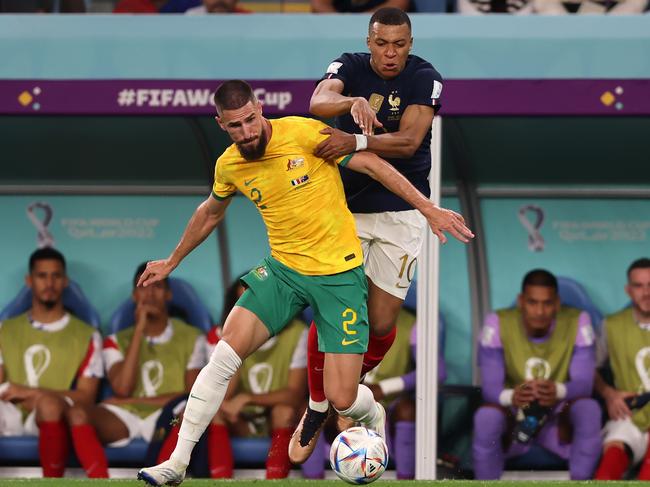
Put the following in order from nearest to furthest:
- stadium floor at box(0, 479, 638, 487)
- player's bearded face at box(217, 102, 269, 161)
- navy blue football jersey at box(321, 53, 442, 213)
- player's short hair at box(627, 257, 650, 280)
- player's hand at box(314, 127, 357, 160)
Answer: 1. player's bearded face at box(217, 102, 269, 161)
2. player's hand at box(314, 127, 357, 160)
3. navy blue football jersey at box(321, 53, 442, 213)
4. stadium floor at box(0, 479, 638, 487)
5. player's short hair at box(627, 257, 650, 280)

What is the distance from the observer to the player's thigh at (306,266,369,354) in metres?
5.65

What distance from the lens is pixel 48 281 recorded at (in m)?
8.91

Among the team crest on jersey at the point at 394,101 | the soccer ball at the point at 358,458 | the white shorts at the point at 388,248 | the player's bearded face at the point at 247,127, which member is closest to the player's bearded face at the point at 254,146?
the player's bearded face at the point at 247,127

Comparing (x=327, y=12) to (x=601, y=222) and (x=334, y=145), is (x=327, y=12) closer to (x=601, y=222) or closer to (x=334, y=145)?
(x=601, y=222)

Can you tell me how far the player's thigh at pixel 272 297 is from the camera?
564 centimetres

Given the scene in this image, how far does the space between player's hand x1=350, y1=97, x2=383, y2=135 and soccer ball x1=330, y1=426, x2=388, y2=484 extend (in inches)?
49.8

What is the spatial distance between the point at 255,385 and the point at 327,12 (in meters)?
2.40

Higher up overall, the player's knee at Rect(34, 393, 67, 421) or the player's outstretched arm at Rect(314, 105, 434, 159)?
the player's outstretched arm at Rect(314, 105, 434, 159)

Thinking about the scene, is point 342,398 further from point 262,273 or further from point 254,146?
point 254,146

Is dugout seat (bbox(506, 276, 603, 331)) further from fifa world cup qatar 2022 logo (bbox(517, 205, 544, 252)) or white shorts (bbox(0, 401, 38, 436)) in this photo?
white shorts (bbox(0, 401, 38, 436))

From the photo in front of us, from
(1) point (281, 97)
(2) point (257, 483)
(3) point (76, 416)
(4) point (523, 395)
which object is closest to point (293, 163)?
(2) point (257, 483)

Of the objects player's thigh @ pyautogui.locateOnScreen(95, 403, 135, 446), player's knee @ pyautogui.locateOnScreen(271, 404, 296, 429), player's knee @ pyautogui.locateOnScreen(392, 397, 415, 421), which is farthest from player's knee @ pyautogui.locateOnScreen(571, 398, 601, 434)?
player's thigh @ pyautogui.locateOnScreen(95, 403, 135, 446)

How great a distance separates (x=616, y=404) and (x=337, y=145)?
3.62 meters

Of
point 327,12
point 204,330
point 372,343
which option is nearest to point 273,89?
point 327,12
